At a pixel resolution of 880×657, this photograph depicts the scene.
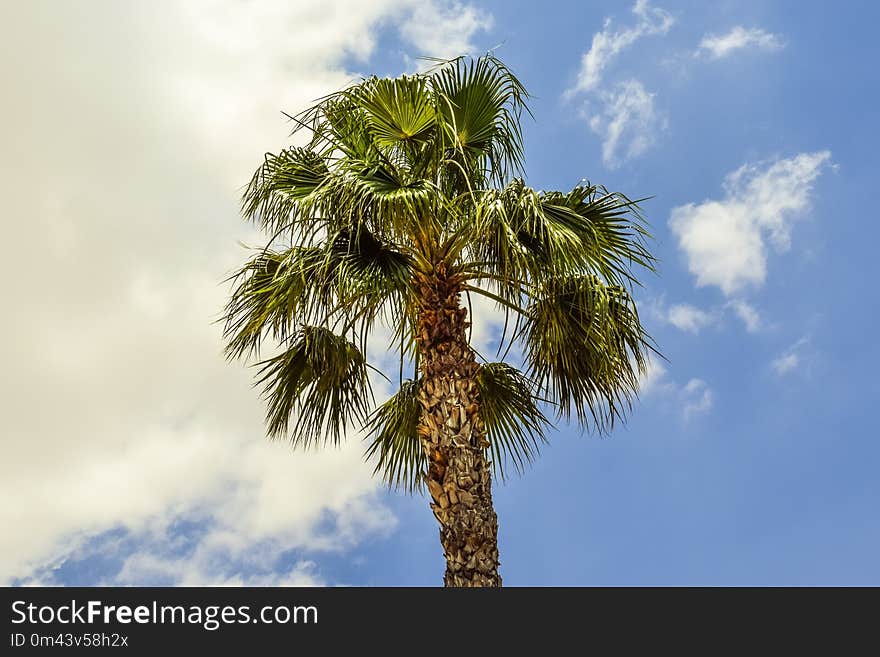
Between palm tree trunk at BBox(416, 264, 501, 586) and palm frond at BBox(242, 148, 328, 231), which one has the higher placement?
palm frond at BBox(242, 148, 328, 231)

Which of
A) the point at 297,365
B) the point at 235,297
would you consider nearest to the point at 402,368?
the point at 297,365

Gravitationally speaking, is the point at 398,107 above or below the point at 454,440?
above

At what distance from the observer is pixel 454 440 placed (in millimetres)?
6797

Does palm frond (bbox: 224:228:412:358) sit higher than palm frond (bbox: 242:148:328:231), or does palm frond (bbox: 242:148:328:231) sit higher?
palm frond (bbox: 242:148:328:231)

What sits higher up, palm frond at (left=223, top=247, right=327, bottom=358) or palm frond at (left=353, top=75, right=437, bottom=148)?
palm frond at (left=353, top=75, right=437, bottom=148)

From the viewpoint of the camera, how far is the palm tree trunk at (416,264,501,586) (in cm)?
664

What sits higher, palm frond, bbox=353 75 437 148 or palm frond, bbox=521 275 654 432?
palm frond, bbox=353 75 437 148

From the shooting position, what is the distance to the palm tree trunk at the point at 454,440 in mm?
6641

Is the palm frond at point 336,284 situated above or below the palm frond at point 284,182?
below

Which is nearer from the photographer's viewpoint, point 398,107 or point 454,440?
point 454,440

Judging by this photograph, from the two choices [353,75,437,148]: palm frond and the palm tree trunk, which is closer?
the palm tree trunk
